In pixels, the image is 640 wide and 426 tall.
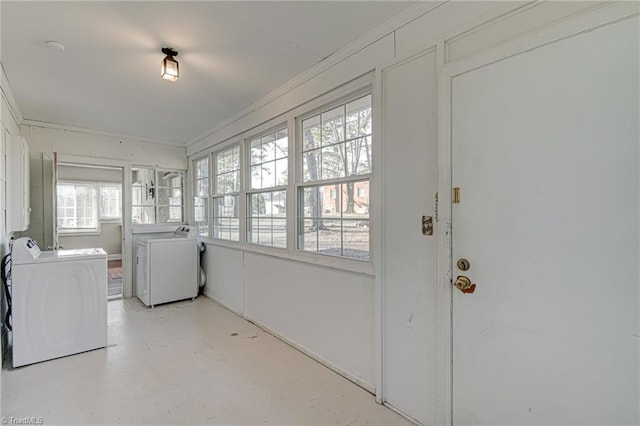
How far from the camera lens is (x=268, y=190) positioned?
11.3 ft

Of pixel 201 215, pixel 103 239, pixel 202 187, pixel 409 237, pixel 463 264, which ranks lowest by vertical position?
pixel 103 239

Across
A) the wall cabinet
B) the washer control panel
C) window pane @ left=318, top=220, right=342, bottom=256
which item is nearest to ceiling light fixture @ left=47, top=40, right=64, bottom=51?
the wall cabinet

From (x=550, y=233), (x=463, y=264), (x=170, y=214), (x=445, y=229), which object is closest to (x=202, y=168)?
(x=170, y=214)

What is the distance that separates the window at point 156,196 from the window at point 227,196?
1.19m

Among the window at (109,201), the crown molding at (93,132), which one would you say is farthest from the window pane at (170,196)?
the window at (109,201)

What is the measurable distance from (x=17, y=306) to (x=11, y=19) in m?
2.21

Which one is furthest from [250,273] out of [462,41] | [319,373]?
[462,41]

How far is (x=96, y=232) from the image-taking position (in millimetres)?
Answer: 7773

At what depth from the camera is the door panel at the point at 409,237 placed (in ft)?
6.13

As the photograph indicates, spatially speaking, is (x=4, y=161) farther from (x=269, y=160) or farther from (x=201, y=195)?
(x=201, y=195)

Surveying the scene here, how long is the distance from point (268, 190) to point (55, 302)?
2170 millimetres

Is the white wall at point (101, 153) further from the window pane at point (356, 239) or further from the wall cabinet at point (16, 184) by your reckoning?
the window pane at point (356, 239)

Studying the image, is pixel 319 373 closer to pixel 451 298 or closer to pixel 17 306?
pixel 451 298

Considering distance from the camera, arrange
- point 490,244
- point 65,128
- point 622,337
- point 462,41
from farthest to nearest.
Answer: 1. point 65,128
2. point 462,41
3. point 490,244
4. point 622,337
